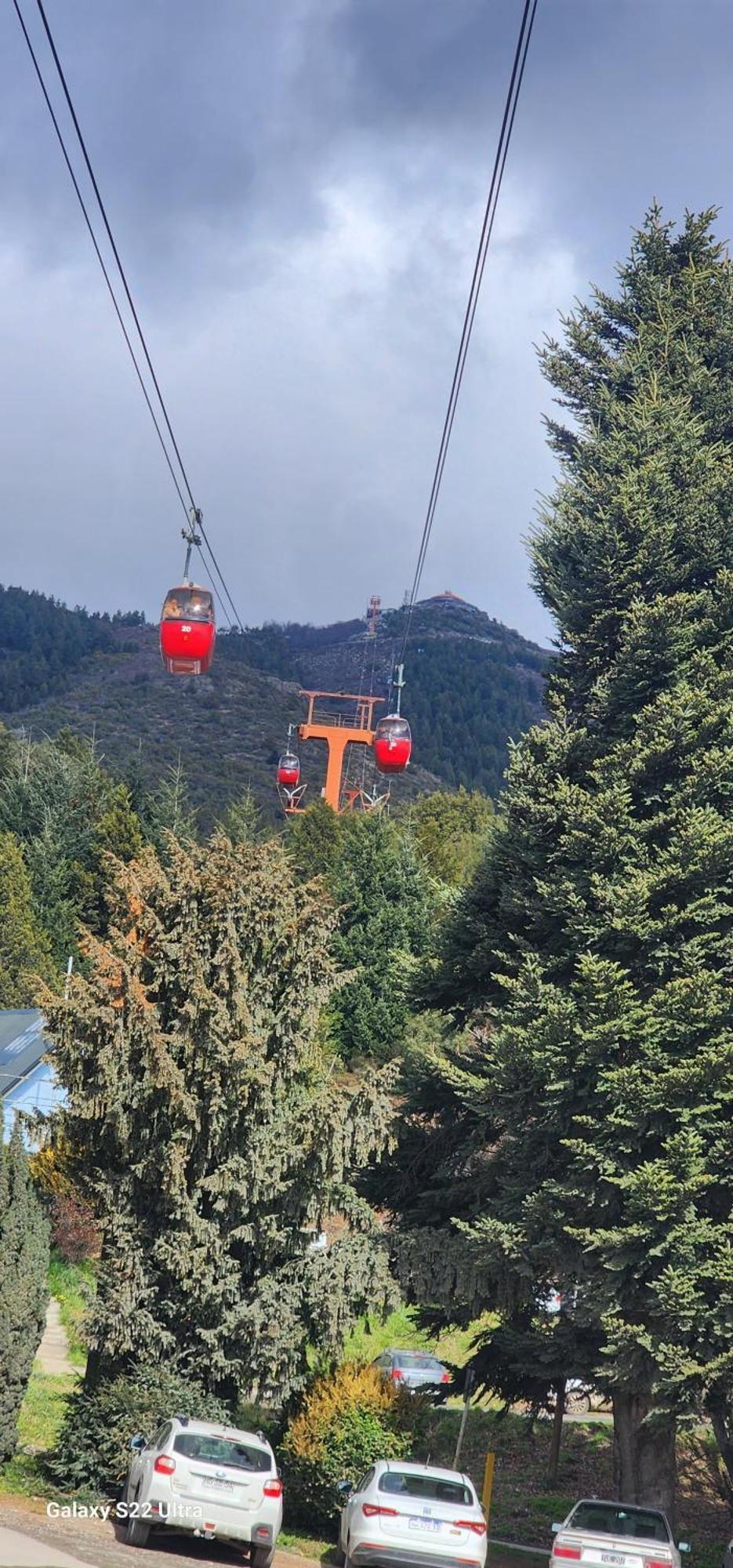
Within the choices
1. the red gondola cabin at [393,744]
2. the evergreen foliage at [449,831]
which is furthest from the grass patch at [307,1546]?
the evergreen foliage at [449,831]

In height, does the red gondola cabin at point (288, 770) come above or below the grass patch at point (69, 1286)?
above

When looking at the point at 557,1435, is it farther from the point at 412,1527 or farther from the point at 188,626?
the point at 188,626

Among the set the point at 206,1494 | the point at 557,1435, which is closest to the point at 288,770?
the point at 557,1435

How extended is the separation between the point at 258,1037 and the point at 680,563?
435 inches

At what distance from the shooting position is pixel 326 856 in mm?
67625

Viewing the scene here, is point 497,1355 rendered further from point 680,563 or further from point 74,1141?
point 680,563

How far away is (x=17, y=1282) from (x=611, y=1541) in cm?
691

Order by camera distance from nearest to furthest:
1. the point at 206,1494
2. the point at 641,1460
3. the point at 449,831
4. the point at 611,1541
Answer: the point at 206,1494 < the point at 611,1541 < the point at 641,1460 < the point at 449,831

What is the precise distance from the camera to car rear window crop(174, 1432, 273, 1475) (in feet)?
48.4

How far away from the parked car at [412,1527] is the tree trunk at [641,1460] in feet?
22.5

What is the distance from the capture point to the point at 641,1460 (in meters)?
21.2

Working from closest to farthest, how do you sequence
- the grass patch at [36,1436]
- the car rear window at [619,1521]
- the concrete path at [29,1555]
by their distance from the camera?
the concrete path at [29,1555]
the car rear window at [619,1521]
the grass patch at [36,1436]

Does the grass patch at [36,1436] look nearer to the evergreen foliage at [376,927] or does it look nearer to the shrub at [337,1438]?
the shrub at [337,1438]

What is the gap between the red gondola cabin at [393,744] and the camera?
1639 inches
